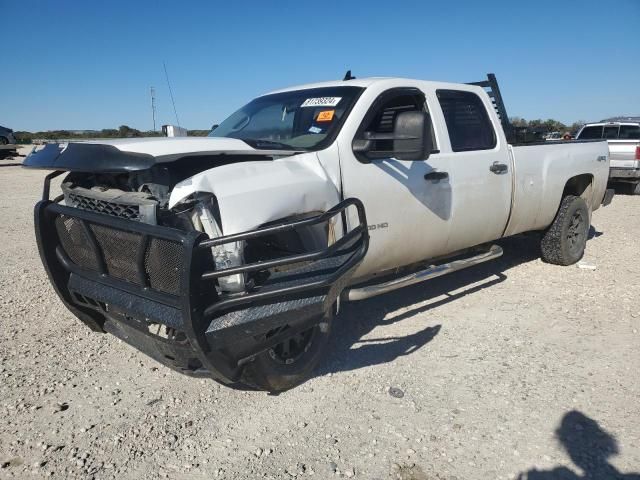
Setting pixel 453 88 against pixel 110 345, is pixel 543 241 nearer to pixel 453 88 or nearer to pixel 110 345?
pixel 453 88

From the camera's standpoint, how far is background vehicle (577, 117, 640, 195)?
40.1ft

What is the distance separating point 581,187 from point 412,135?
403 cm

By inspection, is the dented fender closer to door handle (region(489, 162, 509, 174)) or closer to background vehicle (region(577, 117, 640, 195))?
door handle (region(489, 162, 509, 174))

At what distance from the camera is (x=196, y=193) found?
2.59m

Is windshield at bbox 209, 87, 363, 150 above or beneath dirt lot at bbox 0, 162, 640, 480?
above

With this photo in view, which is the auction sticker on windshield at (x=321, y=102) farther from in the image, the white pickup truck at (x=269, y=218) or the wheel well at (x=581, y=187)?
the wheel well at (x=581, y=187)

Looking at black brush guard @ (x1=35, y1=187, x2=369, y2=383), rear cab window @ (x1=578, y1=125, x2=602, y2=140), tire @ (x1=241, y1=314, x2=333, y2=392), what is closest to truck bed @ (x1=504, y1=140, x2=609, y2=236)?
tire @ (x1=241, y1=314, x2=333, y2=392)

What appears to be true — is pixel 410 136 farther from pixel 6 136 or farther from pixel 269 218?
pixel 6 136

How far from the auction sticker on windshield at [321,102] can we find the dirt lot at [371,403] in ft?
5.98

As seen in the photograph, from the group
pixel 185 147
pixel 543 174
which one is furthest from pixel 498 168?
pixel 185 147

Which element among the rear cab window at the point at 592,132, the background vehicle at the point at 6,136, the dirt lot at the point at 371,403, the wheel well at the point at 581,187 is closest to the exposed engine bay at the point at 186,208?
the dirt lot at the point at 371,403

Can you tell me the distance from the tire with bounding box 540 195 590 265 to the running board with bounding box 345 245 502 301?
1.34 m

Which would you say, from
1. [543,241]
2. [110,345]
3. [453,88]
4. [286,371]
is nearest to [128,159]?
[286,371]

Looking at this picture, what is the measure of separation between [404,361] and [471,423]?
0.81 m
